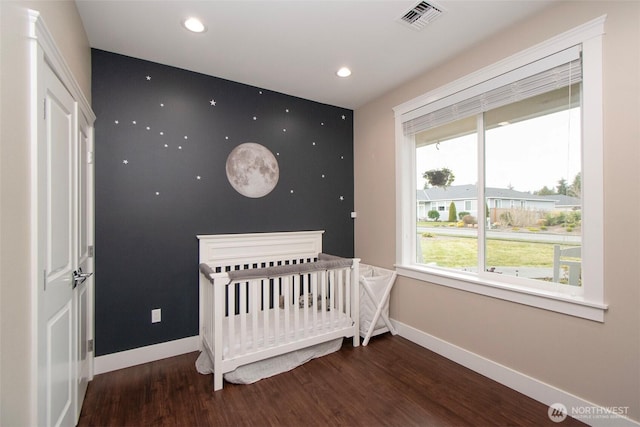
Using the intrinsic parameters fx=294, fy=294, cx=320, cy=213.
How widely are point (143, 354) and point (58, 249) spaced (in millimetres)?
1496

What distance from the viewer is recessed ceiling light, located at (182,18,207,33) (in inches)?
82.2

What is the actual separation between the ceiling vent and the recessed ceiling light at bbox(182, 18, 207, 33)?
1.44 metres

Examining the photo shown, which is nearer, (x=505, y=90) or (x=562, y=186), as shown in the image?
(x=562, y=186)

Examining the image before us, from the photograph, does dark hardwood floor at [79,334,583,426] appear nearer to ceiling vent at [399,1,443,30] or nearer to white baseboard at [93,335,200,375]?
white baseboard at [93,335,200,375]

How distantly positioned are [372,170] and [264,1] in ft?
6.99

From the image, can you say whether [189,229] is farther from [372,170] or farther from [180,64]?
[372,170]

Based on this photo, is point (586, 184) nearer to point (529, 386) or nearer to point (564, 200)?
point (564, 200)

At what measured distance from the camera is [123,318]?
2.51m

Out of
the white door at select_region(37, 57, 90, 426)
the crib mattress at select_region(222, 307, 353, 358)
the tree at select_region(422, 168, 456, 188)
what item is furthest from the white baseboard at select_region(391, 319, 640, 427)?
the white door at select_region(37, 57, 90, 426)

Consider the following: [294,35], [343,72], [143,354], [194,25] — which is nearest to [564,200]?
[343,72]

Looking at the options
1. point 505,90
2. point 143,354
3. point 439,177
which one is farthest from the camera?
point 439,177

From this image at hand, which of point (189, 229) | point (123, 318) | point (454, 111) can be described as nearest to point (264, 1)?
point (454, 111)

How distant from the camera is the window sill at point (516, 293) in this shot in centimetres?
181

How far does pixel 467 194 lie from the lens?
8.79ft
